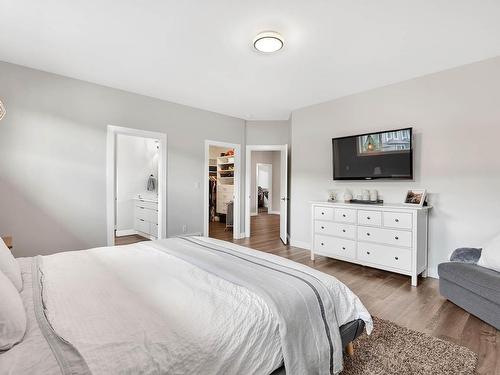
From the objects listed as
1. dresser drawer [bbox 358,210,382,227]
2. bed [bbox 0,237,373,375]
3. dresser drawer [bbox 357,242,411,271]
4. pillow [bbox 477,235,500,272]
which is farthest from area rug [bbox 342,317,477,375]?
dresser drawer [bbox 358,210,382,227]

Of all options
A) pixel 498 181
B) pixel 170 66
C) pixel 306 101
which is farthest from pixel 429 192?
pixel 170 66

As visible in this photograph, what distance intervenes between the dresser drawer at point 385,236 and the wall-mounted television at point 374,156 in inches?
30.2

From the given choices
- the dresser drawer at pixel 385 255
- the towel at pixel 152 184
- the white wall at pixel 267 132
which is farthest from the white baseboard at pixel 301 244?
the towel at pixel 152 184

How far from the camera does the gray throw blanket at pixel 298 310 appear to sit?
3.94 ft

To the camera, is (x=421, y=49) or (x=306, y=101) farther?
(x=306, y=101)

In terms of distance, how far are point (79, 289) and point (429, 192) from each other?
12.4 ft

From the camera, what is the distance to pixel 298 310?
128 cm

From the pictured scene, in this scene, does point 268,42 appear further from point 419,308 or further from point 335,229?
point 419,308

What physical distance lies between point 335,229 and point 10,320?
358cm

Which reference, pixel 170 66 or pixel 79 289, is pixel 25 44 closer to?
pixel 170 66

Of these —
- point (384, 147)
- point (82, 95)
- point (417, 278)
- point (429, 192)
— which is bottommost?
point (417, 278)

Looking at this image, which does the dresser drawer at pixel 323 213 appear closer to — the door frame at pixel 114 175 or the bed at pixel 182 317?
the bed at pixel 182 317

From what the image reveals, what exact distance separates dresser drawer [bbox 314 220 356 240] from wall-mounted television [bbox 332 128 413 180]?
77cm

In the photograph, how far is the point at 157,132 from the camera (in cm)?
436
